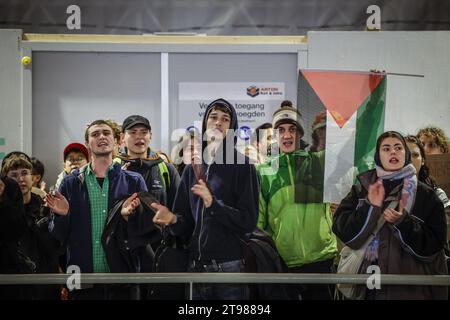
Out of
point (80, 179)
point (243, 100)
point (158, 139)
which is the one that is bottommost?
point (80, 179)

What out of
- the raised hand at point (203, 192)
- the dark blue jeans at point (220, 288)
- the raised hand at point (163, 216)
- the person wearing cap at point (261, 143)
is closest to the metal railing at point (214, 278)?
the dark blue jeans at point (220, 288)

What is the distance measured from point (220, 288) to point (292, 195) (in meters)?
0.69

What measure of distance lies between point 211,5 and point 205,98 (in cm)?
58

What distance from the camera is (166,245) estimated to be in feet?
12.2

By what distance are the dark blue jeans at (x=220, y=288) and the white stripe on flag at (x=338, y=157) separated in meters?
0.67

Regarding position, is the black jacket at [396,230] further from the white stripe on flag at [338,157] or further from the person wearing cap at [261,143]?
the person wearing cap at [261,143]

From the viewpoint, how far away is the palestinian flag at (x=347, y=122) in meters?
3.74

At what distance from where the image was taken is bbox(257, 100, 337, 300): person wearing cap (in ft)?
12.2

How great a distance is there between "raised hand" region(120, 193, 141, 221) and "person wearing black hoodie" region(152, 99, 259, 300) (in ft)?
0.40
